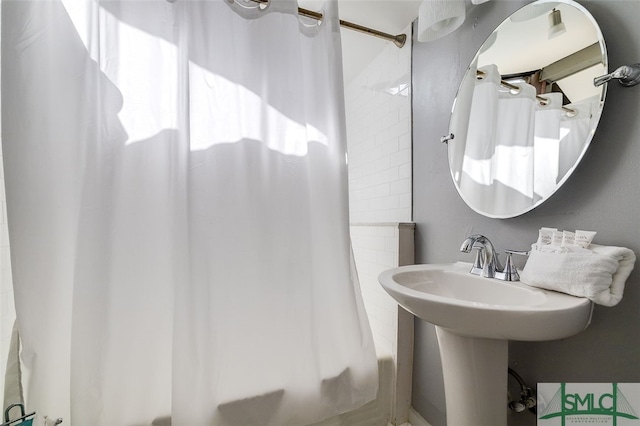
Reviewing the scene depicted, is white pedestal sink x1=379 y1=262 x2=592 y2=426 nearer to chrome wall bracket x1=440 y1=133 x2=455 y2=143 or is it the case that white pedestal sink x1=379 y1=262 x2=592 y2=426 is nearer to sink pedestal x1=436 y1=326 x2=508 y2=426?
sink pedestal x1=436 y1=326 x2=508 y2=426

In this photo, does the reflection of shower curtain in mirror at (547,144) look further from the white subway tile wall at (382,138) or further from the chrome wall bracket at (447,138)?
the white subway tile wall at (382,138)

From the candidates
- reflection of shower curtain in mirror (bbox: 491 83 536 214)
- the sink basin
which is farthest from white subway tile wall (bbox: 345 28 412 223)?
the sink basin

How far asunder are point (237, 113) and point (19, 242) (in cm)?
Result: 78

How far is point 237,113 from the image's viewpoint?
1.09m

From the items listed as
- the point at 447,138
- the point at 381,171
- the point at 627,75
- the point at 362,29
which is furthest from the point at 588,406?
the point at 362,29

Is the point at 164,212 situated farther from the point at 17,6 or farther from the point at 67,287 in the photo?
the point at 17,6

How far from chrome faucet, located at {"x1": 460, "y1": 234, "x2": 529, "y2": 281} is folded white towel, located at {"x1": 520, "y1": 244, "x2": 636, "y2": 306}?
17 centimetres

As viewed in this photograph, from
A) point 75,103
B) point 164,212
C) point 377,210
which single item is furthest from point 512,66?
point 75,103

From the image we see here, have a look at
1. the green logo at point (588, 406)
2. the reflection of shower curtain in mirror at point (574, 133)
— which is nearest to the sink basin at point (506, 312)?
the green logo at point (588, 406)

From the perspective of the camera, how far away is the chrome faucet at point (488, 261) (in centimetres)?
94

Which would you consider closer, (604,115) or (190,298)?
(604,115)

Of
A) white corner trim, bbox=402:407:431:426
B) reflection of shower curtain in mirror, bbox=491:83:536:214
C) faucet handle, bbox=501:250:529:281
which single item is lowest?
white corner trim, bbox=402:407:431:426

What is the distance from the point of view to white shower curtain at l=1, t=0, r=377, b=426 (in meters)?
0.89

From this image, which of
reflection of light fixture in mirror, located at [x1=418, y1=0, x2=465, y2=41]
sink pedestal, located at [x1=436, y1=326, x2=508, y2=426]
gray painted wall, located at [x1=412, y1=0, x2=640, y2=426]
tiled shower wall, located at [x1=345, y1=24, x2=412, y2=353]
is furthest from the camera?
tiled shower wall, located at [x1=345, y1=24, x2=412, y2=353]
